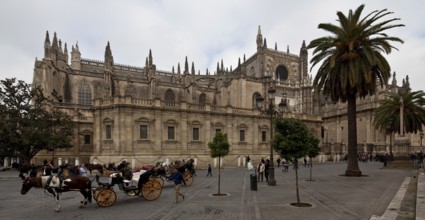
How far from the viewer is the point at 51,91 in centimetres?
3962

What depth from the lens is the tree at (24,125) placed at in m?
26.0

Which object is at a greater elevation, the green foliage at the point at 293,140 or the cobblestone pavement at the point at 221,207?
the green foliage at the point at 293,140

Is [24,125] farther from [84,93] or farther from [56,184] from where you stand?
[56,184]

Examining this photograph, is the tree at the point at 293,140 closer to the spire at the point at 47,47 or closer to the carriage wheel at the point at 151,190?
the carriage wheel at the point at 151,190

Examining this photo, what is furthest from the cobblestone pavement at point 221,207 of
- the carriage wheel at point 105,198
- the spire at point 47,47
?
the spire at point 47,47

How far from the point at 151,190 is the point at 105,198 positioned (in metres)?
1.82

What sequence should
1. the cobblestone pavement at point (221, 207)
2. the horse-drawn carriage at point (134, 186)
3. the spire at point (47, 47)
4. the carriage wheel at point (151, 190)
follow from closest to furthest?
the cobblestone pavement at point (221, 207), the horse-drawn carriage at point (134, 186), the carriage wheel at point (151, 190), the spire at point (47, 47)

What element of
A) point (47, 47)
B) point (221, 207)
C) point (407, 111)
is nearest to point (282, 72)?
point (407, 111)

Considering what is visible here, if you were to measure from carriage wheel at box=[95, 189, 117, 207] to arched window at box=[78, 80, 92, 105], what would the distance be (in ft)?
123

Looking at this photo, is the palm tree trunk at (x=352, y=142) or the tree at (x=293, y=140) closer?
the tree at (x=293, y=140)

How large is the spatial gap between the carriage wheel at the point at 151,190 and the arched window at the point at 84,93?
3694 cm

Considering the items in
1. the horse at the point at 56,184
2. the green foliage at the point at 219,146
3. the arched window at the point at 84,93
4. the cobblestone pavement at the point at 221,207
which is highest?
the arched window at the point at 84,93

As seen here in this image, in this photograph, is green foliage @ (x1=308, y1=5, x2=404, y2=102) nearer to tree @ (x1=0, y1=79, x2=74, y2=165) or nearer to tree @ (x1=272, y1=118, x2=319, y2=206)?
tree @ (x1=272, y1=118, x2=319, y2=206)

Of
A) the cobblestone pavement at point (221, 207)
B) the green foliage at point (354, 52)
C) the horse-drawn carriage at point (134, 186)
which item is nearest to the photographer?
the cobblestone pavement at point (221, 207)
